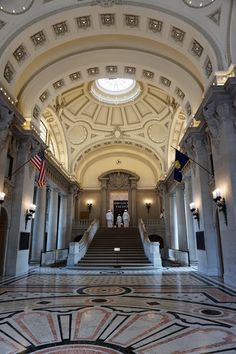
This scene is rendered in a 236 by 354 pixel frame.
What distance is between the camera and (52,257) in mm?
15531

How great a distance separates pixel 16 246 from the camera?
10812 millimetres

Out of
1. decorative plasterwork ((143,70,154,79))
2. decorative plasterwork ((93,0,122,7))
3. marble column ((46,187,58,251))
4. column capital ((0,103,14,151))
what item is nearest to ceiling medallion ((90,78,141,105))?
decorative plasterwork ((143,70,154,79))

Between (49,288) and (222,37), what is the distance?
10.4m

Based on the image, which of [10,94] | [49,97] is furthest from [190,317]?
[49,97]

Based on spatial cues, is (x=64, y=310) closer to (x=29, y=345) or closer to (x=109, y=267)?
(x=29, y=345)

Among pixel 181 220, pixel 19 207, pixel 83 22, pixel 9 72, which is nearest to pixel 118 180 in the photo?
pixel 181 220

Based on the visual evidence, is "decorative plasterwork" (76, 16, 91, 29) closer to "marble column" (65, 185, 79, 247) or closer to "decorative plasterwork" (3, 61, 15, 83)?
"decorative plasterwork" (3, 61, 15, 83)

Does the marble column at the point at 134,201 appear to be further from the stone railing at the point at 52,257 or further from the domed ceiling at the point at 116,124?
the stone railing at the point at 52,257

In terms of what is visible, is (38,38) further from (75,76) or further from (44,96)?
(44,96)

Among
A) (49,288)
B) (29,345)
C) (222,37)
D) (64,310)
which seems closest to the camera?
(29,345)

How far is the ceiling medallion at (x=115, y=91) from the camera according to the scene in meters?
19.7

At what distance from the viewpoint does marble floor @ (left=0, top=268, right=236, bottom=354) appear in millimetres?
3186

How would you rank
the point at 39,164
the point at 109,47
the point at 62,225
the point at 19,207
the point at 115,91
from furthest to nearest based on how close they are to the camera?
1. the point at 62,225
2. the point at 115,91
3. the point at 109,47
4. the point at 39,164
5. the point at 19,207

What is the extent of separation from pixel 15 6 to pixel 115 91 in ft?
37.9
